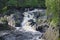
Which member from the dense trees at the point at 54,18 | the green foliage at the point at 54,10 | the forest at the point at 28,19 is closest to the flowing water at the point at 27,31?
the forest at the point at 28,19

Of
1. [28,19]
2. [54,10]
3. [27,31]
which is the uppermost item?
[54,10]

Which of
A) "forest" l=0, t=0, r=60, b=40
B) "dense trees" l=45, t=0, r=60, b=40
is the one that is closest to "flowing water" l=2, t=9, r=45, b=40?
"forest" l=0, t=0, r=60, b=40

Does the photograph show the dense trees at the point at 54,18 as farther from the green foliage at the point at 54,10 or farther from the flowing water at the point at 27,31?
the flowing water at the point at 27,31

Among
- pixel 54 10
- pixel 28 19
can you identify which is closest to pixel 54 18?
pixel 54 10

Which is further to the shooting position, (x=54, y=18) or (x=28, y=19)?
(x=28, y=19)

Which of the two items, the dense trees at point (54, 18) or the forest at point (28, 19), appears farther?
the forest at point (28, 19)

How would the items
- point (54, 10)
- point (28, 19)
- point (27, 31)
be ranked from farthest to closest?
point (28, 19) → point (27, 31) → point (54, 10)

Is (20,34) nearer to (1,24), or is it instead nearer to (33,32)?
(33,32)

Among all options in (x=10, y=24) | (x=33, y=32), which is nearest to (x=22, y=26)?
(x=10, y=24)

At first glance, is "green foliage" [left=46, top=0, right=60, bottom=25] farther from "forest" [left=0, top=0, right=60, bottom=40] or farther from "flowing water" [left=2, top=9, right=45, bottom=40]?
"flowing water" [left=2, top=9, right=45, bottom=40]

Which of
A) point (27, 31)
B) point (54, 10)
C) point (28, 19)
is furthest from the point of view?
point (28, 19)

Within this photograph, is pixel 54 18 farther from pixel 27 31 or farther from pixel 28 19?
pixel 28 19

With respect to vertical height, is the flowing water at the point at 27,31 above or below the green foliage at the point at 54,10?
below

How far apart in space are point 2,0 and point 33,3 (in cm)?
451
